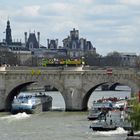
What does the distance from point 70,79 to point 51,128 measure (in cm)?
1618

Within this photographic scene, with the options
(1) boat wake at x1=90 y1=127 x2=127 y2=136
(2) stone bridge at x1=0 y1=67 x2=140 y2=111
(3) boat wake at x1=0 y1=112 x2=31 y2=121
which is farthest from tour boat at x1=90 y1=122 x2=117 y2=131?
(2) stone bridge at x1=0 y1=67 x2=140 y2=111

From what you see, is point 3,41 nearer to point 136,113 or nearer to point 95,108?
point 95,108

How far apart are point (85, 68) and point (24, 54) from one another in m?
114

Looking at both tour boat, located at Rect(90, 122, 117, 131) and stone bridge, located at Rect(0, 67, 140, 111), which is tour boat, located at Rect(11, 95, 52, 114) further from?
tour boat, located at Rect(90, 122, 117, 131)

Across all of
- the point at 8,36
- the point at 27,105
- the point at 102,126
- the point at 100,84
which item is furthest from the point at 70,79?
the point at 8,36

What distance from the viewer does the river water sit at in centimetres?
4662

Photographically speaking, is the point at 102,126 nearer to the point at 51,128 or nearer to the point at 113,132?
the point at 113,132

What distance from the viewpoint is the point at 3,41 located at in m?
198

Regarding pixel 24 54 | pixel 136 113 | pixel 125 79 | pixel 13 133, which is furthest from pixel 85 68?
Answer: pixel 24 54

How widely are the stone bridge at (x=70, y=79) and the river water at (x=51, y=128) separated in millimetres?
2717

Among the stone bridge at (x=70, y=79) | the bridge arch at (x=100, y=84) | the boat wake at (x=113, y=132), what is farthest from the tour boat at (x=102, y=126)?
the stone bridge at (x=70, y=79)

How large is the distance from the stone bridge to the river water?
8.91ft

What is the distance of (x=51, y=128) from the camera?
52.1 meters

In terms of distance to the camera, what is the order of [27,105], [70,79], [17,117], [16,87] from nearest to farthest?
[17,117] < [27,105] < [70,79] < [16,87]
